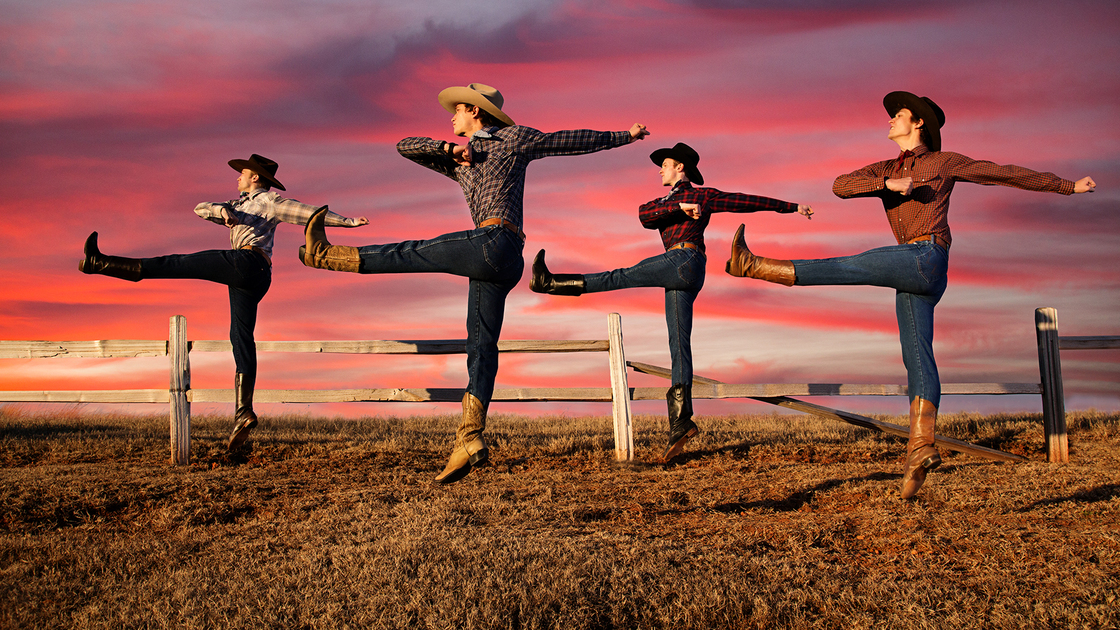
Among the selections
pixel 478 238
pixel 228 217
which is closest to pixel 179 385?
pixel 228 217

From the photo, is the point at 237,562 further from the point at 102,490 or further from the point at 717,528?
the point at 717,528

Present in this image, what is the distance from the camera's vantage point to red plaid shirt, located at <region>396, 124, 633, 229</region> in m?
4.84

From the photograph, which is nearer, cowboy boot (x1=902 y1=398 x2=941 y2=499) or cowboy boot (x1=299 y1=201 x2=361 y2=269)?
cowboy boot (x1=299 y1=201 x2=361 y2=269)

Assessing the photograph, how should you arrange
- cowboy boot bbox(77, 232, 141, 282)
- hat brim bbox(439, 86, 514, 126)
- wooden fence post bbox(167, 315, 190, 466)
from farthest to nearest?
wooden fence post bbox(167, 315, 190, 466) < cowboy boot bbox(77, 232, 141, 282) < hat brim bbox(439, 86, 514, 126)

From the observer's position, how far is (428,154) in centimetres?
507

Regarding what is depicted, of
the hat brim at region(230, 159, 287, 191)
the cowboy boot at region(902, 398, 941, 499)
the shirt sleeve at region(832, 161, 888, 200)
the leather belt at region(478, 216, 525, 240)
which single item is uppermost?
the hat brim at region(230, 159, 287, 191)

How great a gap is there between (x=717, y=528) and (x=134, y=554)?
15.3ft

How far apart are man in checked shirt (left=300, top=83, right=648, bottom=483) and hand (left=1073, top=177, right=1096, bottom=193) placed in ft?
10.3

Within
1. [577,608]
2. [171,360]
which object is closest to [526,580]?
[577,608]

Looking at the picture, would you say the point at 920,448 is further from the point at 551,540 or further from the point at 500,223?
the point at 500,223

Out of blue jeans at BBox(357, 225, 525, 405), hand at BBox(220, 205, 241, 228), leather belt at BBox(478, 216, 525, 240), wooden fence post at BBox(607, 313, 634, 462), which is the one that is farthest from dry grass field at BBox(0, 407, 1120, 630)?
hand at BBox(220, 205, 241, 228)

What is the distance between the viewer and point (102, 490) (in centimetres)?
705

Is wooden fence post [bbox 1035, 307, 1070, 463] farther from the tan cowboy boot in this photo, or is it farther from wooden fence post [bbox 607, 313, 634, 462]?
the tan cowboy boot

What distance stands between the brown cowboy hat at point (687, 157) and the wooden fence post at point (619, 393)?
9.91ft
